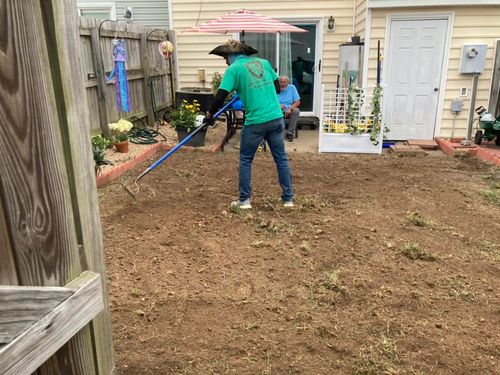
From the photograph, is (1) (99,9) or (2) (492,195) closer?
(2) (492,195)

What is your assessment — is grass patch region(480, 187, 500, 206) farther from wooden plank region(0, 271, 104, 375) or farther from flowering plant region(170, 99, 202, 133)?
wooden plank region(0, 271, 104, 375)

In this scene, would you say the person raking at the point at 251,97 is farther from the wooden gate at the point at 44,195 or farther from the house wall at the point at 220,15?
the house wall at the point at 220,15

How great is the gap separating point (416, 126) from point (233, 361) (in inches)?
281

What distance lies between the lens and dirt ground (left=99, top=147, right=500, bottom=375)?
8.13ft

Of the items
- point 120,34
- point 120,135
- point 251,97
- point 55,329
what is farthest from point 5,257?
point 120,34

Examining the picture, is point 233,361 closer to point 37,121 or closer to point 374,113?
point 37,121

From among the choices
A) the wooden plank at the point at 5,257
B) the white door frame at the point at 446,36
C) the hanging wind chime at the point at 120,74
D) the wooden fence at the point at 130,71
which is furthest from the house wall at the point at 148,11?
the wooden plank at the point at 5,257

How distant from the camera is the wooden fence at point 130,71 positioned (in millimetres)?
6785

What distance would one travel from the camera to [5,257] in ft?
3.26

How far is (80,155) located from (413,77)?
26.5ft

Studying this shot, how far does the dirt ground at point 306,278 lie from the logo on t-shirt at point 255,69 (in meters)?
1.40

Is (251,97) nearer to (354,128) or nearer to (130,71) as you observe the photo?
(354,128)

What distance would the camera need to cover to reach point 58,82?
109 centimetres

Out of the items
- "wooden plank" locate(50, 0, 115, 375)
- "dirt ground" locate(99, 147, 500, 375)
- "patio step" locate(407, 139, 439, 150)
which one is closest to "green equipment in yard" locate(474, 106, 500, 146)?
"patio step" locate(407, 139, 439, 150)
